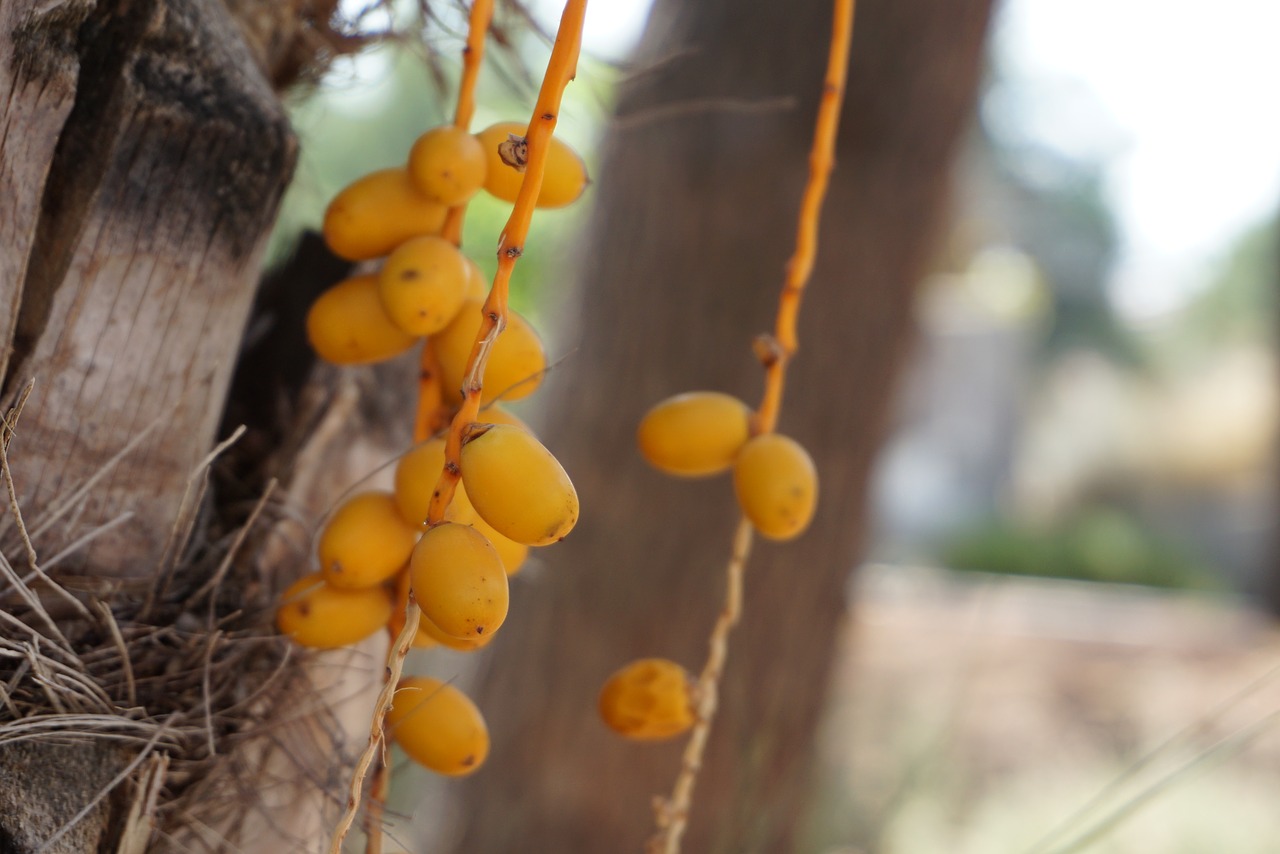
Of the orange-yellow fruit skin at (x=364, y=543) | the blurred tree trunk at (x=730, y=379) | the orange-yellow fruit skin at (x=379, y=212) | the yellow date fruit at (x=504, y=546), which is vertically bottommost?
the orange-yellow fruit skin at (x=364, y=543)

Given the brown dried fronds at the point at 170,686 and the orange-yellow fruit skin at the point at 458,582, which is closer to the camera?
the orange-yellow fruit skin at the point at 458,582

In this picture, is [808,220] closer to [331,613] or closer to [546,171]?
[546,171]

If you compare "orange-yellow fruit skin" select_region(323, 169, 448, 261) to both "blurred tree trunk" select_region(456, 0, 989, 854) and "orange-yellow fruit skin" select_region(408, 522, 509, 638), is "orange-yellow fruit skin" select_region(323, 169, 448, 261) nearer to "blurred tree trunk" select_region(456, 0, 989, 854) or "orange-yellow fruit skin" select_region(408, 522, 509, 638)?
"orange-yellow fruit skin" select_region(408, 522, 509, 638)

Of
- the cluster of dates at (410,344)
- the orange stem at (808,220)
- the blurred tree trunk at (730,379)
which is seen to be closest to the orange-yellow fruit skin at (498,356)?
the cluster of dates at (410,344)

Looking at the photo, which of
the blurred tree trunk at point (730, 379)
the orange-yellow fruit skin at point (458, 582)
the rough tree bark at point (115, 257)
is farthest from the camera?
the blurred tree trunk at point (730, 379)

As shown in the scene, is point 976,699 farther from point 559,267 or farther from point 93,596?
point 93,596

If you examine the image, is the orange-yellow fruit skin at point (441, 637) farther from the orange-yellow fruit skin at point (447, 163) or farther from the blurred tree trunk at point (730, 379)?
the blurred tree trunk at point (730, 379)
